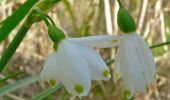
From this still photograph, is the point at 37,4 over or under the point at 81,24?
over

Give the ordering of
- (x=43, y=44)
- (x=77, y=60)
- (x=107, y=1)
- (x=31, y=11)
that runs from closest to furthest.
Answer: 1. (x=77, y=60)
2. (x=31, y=11)
3. (x=107, y=1)
4. (x=43, y=44)

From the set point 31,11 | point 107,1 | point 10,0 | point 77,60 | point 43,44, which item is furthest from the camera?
point 43,44

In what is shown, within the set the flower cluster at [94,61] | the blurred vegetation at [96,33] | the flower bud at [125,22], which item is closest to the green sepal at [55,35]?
the flower cluster at [94,61]

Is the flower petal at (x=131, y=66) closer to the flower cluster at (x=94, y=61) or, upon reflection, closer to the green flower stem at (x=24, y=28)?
the flower cluster at (x=94, y=61)

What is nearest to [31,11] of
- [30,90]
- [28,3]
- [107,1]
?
[28,3]

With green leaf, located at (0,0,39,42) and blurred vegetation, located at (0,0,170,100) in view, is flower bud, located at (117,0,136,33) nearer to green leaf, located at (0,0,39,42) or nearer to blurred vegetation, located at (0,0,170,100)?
green leaf, located at (0,0,39,42)

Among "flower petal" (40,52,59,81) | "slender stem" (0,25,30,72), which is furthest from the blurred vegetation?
"flower petal" (40,52,59,81)

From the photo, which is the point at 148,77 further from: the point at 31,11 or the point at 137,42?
the point at 31,11
